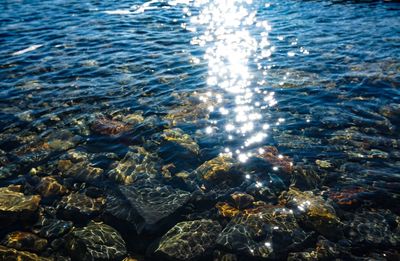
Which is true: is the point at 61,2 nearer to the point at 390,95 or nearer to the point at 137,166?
the point at 137,166

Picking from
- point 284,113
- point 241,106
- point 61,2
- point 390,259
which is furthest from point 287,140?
point 61,2

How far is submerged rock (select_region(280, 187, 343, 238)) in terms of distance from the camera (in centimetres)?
687

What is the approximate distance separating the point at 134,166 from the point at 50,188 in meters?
2.15

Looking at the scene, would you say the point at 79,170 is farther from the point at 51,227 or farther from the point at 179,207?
the point at 179,207

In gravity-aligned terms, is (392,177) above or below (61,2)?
below

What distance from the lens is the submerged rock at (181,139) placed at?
31.4 ft

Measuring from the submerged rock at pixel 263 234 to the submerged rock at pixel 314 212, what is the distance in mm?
240

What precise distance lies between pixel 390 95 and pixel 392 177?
455 centimetres

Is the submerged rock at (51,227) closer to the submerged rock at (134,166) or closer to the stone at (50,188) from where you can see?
the stone at (50,188)

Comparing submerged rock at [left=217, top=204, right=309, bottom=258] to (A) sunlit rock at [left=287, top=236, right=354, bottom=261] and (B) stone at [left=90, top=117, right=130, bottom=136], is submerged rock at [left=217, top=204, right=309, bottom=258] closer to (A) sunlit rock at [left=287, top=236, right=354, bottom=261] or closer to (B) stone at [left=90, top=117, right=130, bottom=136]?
(A) sunlit rock at [left=287, top=236, right=354, bottom=261]

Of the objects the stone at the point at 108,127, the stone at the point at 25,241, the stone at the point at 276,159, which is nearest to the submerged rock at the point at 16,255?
the stone at the point at 25,241

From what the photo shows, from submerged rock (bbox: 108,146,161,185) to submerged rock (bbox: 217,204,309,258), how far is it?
2.80 meters

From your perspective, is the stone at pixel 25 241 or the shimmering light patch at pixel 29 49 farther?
the shimmering light patch at pixel 29 49

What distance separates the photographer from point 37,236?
6914 millimetres
